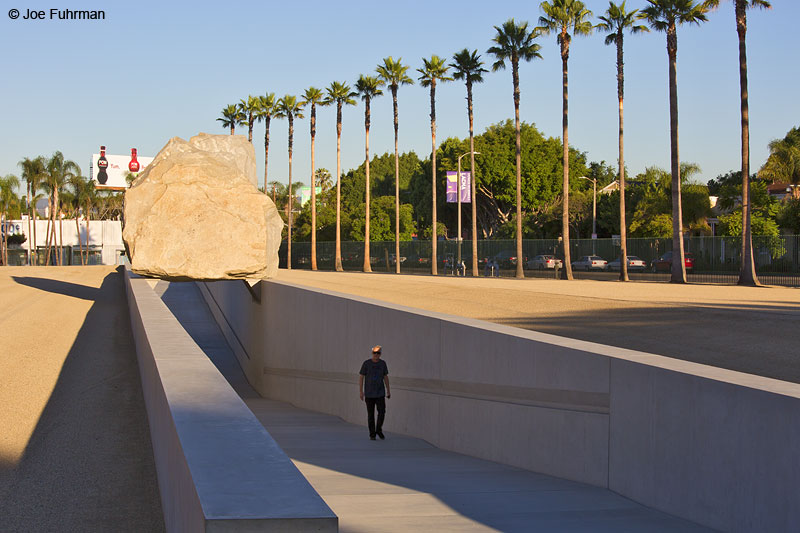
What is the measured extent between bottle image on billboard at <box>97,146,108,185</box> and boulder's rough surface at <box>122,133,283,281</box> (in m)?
83.0

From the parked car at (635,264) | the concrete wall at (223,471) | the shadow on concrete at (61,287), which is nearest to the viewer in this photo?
the concrete wall at (223,471)

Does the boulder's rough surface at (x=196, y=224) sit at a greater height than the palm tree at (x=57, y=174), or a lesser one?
lesser


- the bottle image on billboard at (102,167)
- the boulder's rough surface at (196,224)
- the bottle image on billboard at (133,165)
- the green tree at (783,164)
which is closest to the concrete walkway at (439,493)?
the boulder's rough surface at (196,224)

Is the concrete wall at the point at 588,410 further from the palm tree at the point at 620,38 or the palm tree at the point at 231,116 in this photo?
the palm tree at the point at 231,116

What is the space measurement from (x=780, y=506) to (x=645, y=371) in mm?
1946

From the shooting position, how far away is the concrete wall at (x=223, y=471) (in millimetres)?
3006

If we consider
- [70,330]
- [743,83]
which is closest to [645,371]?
[70,330]

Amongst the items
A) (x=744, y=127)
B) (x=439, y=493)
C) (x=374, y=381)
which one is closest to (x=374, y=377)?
(x=374, y=381)

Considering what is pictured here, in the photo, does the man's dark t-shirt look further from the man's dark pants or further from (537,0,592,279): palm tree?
(537,0,592,279): palm tree

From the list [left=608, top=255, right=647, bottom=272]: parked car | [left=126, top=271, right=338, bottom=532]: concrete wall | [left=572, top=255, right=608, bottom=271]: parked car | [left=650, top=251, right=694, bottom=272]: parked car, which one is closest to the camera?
[left=126, top=271, right=338, bottom=532]: concrete wall

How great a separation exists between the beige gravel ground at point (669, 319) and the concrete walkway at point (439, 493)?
4.84m

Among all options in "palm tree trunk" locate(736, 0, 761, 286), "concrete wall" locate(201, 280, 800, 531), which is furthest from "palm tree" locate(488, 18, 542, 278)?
"concrete wall" locate(201, 280, 800, 531)

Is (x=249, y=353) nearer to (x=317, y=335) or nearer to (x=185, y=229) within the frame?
(x=185, y=229)

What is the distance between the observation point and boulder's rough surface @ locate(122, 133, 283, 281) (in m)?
26.8
